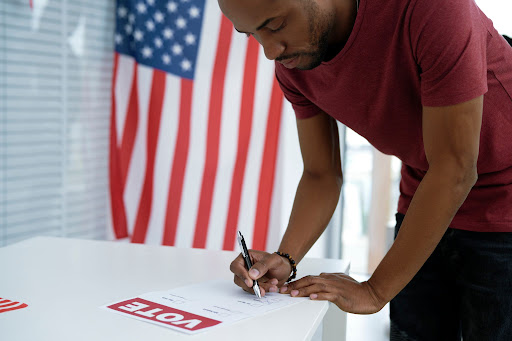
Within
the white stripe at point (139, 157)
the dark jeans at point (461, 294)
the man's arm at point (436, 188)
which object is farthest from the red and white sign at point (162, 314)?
the white stripe at point (139, 157)

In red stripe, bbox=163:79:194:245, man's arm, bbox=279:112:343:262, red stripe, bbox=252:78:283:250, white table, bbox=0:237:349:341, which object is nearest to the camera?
white table, bbox=0:237:349:341

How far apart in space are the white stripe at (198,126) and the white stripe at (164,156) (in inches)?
3.8

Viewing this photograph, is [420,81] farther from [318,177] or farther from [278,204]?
[278,204]

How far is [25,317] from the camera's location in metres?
0.92

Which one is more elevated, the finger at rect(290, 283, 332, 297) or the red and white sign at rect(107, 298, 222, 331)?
the finger at rect(290, 283, 332, 297)

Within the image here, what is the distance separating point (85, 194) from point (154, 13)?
40.0 inches

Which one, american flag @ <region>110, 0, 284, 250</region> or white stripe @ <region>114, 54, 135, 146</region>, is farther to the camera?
white stripe @ <region>114, 54, 135, 146</region>

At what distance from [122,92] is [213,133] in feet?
1.83

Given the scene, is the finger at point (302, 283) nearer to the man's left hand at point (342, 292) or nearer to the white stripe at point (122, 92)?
the man's left hand at point (342, 292)

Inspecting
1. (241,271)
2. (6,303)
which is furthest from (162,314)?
(6,303)

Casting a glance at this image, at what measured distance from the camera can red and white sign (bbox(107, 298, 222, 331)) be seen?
2.86 ft

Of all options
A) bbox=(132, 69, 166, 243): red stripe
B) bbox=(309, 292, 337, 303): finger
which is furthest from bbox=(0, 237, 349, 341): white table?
Answer: bbox=(132, 69, 166, 243): red stripe

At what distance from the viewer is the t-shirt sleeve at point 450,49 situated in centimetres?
93

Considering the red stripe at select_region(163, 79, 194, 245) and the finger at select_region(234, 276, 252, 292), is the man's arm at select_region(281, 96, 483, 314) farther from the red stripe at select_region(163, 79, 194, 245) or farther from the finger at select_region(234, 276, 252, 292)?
the red stripe at select_region(163, 79, 194, 245)
